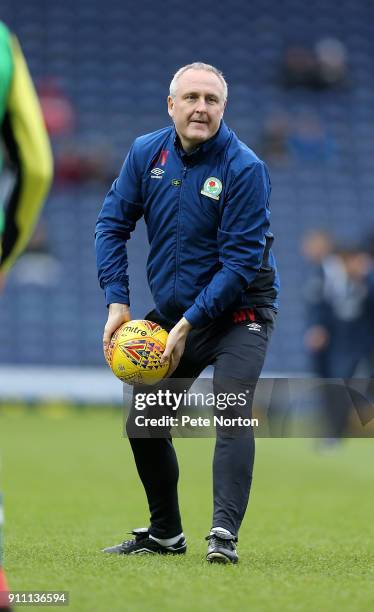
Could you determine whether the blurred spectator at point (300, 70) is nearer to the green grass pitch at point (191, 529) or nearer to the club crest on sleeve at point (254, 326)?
the green grass pitch at point (191, 529)

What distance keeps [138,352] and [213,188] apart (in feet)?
2.61

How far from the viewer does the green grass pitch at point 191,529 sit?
4.23 meters

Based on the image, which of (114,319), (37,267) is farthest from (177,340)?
(37,267)

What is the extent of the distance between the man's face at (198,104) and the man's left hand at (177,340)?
2.67 feet

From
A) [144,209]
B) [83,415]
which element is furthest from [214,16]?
[144,209]

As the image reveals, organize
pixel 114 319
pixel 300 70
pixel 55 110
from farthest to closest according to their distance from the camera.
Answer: pixel 300 70
pixel 55 110
pixel 114 319

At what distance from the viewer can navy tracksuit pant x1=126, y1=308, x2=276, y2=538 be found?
505 centimetres

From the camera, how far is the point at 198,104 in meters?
5.09

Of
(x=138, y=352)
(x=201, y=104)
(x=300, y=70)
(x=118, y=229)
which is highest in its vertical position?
(x=300, y=70)

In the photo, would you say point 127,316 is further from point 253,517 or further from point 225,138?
point 253,517

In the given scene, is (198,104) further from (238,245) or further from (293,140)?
(293,140)

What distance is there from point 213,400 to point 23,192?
1828 mm

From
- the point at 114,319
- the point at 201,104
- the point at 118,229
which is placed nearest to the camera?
the point at 201,104

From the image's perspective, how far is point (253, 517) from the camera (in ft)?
24.3
